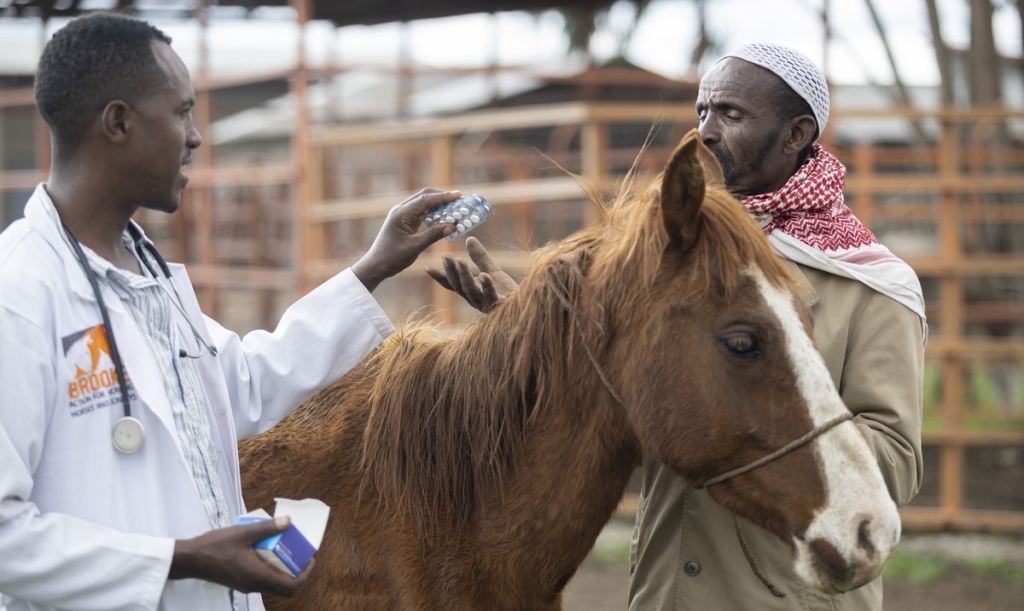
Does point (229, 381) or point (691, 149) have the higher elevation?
point (691, 149)

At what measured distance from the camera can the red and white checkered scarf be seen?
77.7 inches

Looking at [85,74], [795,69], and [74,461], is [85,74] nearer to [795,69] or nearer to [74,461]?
[74,461]

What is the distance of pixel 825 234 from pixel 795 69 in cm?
36

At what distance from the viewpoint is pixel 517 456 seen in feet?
6.56

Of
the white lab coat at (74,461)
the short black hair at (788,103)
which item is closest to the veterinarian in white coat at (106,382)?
the white lab coat at (74,461)

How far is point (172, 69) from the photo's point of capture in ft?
5.25

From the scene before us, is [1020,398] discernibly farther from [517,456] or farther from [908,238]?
[517,456]

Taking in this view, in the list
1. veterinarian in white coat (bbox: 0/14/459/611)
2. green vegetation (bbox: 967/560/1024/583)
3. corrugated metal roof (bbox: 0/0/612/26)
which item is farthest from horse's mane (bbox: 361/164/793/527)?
corrugated metal roof (bbox: 0/0/612/26)

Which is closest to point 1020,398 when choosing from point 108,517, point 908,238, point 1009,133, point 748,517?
point 1009,133

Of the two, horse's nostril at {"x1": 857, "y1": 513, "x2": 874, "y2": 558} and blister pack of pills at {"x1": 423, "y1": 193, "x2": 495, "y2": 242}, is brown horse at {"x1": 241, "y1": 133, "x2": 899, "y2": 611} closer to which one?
horse's nostril at {"x1": 857, "y1": 513, "x2": 874, "y2": 558}

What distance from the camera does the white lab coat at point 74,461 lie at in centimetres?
138

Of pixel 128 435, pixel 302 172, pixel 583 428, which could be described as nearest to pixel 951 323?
pixel 302 172

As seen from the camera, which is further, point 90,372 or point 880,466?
point 880,466

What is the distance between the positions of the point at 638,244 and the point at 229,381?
32.6 inches
